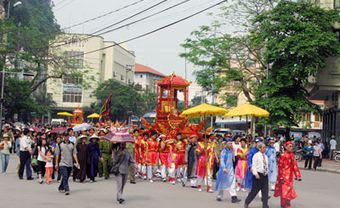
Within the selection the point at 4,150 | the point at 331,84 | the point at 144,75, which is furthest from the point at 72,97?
the point at 4,150

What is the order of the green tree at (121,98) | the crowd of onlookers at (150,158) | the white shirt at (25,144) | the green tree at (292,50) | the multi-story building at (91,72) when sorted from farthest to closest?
the multi-story building at (91,72), the green tree at (121,98), the green tree at (292,50), the white shirt at (25,144), the crowd of onlookers at (150,158)

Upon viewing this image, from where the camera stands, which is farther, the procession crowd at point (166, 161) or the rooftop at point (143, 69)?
the rooftop at point (143, 69)

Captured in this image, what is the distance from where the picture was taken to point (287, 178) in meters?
13.3

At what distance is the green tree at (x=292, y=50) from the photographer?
36.7 metres

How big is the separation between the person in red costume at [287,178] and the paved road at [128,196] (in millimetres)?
951

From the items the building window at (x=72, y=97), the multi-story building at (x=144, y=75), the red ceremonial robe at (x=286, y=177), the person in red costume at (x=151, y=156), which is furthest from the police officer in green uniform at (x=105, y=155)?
the multi-story building at (x=144, y=75)

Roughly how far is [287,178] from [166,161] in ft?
22.8

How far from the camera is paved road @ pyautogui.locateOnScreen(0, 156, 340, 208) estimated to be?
13.2 meters

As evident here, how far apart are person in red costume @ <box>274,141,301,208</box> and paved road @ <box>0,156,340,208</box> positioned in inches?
37.4

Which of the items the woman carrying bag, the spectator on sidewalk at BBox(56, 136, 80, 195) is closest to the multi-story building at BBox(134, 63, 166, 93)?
the spectator on sidewalk at BBox(56, 136, 80, 195)

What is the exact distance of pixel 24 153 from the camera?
18875 millimetres

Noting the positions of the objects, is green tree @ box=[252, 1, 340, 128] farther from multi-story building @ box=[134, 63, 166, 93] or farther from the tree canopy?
multi-story building @ box=[134, 63, 166, 93]

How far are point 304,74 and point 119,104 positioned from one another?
158 ft

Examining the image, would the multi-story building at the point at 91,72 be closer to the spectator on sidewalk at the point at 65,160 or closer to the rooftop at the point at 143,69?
the rooftop at the point at 143,69
